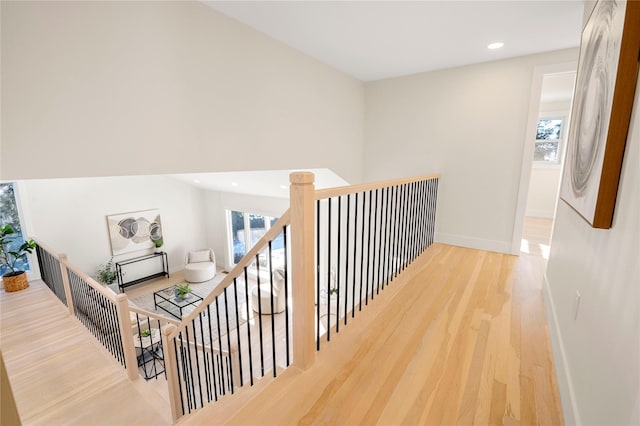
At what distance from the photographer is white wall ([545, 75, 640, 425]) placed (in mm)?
784

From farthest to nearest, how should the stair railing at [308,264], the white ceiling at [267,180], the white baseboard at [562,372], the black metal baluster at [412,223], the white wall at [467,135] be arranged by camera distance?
the white ceiling at [267,180] → the white wall at [467,135] → the black metal baluster at [412,223] → the stair railing at [308,264] → the white baseboard at [562,372]

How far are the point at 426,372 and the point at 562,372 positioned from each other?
65cm

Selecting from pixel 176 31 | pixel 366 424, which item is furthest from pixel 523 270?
pixel 176 31

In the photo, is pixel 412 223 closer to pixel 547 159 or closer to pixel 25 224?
pixel 547 159

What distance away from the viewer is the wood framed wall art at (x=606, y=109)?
942mm

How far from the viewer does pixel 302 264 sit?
57.6 inches

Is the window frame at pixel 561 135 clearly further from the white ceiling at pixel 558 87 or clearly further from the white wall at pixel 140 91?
the white wall at pixel 140 91

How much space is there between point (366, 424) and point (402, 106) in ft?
12.9

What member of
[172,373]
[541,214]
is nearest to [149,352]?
[172,373]

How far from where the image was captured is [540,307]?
7.39 feet

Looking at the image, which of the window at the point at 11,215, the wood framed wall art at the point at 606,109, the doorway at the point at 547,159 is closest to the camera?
the wood framed wall art at the point at 606,109

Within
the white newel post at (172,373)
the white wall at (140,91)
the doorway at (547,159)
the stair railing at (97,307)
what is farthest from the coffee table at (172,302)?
the doorway at (547,159)

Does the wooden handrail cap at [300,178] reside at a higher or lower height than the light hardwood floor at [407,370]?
higher

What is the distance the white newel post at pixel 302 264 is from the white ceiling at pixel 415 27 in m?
1.81
